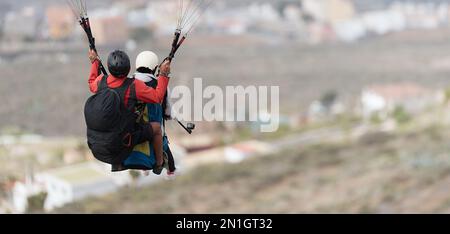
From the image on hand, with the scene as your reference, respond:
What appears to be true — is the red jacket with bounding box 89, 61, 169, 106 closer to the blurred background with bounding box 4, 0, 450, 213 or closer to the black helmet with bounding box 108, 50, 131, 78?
the black helmet with bounding box 108, 50, 131, 78

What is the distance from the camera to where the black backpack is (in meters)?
4.91

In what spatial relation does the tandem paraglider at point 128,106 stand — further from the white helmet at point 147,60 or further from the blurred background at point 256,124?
the blurred background at point 256,124

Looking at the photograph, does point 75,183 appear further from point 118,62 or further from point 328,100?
point 118,62

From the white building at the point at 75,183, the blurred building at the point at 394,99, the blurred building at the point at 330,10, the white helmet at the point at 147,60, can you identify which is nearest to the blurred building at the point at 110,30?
the white building at the point at 75,183

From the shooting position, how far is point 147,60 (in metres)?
5.28

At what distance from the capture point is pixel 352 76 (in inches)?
3100

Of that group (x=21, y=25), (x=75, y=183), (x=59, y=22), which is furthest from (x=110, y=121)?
(x=21, y=25)

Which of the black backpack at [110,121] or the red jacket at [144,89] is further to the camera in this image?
the red jacket at [144,89]

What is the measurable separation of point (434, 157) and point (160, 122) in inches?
2101

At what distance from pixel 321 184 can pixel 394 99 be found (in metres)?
20.1

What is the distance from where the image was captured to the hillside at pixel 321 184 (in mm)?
45875

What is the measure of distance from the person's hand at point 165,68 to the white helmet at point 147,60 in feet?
0.86
